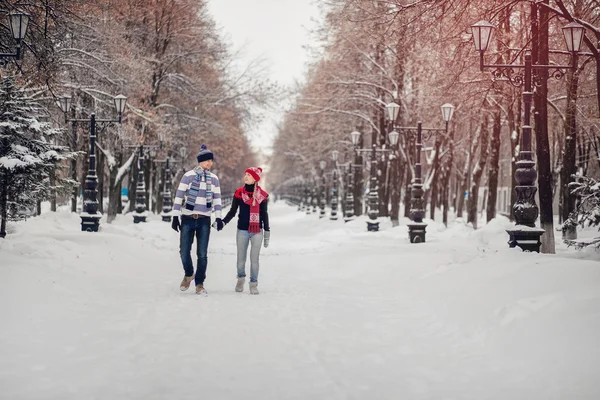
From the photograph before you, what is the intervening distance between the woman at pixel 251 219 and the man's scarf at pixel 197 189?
→ 39 cm

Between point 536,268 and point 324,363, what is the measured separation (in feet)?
14.2

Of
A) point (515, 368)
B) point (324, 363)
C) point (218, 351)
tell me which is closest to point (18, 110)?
point (218, 351)

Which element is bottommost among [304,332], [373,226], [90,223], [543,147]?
[304,332]

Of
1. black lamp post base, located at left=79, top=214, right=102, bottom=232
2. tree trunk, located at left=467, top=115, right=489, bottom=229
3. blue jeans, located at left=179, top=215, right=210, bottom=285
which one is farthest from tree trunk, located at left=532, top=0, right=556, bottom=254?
black lamp post base, located at left=79, top=214, right=102, bottom=232

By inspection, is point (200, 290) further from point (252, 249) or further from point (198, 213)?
point (198, 213)

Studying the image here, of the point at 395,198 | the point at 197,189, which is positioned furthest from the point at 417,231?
the point at 197,189

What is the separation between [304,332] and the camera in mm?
7375

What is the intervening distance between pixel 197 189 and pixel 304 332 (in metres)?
3.42

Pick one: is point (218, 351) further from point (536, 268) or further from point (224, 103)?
point (224, 103)

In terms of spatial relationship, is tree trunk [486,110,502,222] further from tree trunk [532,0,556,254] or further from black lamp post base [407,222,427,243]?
tree trunk [532,0,556,254]

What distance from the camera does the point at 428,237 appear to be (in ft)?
77.9

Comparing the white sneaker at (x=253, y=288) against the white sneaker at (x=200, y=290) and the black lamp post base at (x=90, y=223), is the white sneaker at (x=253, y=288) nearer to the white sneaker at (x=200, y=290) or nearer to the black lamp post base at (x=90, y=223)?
the white sneaker at (x=200, y=290)

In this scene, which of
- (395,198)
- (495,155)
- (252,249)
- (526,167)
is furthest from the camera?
(395,198)

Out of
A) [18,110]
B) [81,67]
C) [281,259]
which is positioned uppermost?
[81,67]
